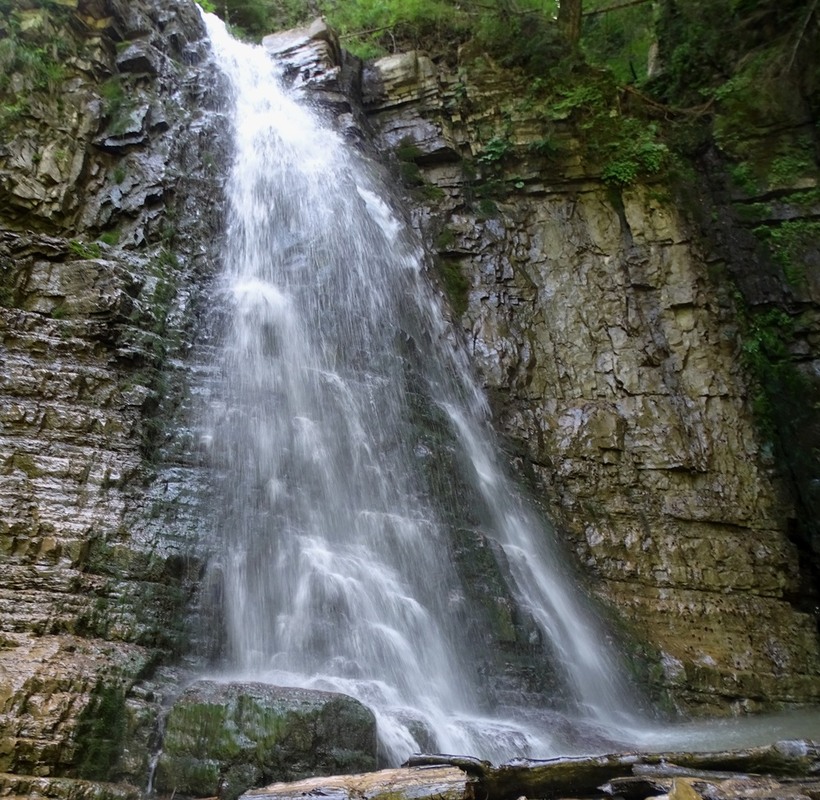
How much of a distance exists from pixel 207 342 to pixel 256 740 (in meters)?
4.46

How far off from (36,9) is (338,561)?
863 centimetres

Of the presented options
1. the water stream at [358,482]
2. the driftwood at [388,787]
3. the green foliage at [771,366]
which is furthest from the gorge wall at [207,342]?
the driftwood at [388,787]

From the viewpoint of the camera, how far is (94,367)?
Answer: 6.31 m

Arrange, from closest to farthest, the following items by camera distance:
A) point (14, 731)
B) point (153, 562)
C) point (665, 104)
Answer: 1. point (14, 731)
2. point (153, 562)
3. point (665, 104)

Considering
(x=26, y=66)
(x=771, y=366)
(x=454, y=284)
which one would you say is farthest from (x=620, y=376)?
(x=26, y=66)

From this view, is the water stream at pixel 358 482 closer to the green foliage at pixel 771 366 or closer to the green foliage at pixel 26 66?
the green foliage at pixel 26 66

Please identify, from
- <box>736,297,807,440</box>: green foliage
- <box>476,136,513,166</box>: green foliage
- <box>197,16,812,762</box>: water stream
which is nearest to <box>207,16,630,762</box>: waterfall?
<box>197,16,812,762</box>: water stream

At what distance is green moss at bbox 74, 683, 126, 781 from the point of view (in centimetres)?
402

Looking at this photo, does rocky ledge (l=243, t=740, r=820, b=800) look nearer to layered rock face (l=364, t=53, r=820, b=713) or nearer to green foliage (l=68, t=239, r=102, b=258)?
layered rock face (l=364, t=53, r=820, b=713)

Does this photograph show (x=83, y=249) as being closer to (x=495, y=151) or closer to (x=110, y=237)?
(x=110, y=237)

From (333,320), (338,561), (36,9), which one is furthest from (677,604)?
(36,9)

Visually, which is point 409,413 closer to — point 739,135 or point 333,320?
point 333,320

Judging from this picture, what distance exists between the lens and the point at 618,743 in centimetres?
561

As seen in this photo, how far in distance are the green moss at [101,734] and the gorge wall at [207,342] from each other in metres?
0.01
